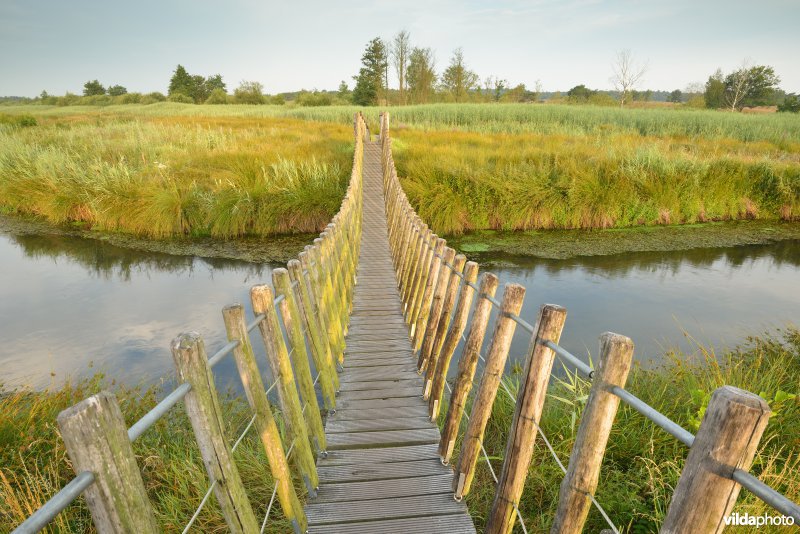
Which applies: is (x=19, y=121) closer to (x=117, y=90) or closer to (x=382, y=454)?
(x=382, y=454)

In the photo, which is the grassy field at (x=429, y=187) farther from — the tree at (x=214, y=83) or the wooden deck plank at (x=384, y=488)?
the tree at (x=214, y=83)

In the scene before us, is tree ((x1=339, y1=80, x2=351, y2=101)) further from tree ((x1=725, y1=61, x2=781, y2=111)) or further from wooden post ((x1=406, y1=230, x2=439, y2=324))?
wooden post ((x1=406, y1=230, x2=439, y2=324))

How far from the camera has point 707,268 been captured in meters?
9.84

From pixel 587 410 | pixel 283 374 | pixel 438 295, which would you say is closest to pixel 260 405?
pixel 283 374

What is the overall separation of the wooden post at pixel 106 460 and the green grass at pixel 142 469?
190 centimetres

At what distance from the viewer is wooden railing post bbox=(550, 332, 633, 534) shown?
1.49m

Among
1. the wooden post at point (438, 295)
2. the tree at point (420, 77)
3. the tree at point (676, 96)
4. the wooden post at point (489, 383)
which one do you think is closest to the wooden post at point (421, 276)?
the wooden post at point (438, 295)

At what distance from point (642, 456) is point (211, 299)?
750cm

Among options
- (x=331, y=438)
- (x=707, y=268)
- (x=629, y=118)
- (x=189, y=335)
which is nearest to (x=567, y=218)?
(x=707, y=268)

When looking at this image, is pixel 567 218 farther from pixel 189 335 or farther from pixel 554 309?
pixel 189 335

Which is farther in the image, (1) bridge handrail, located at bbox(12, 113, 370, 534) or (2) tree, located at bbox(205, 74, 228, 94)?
(2) tree, located at bbox(205, 74, 228, 94)

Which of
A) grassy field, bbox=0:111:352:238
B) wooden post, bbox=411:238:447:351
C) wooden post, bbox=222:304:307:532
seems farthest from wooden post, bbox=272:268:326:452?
grassy field, bbox=0:111:352:238

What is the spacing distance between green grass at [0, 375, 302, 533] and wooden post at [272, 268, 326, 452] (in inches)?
19.7

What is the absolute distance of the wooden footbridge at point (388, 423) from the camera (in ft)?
3.52
